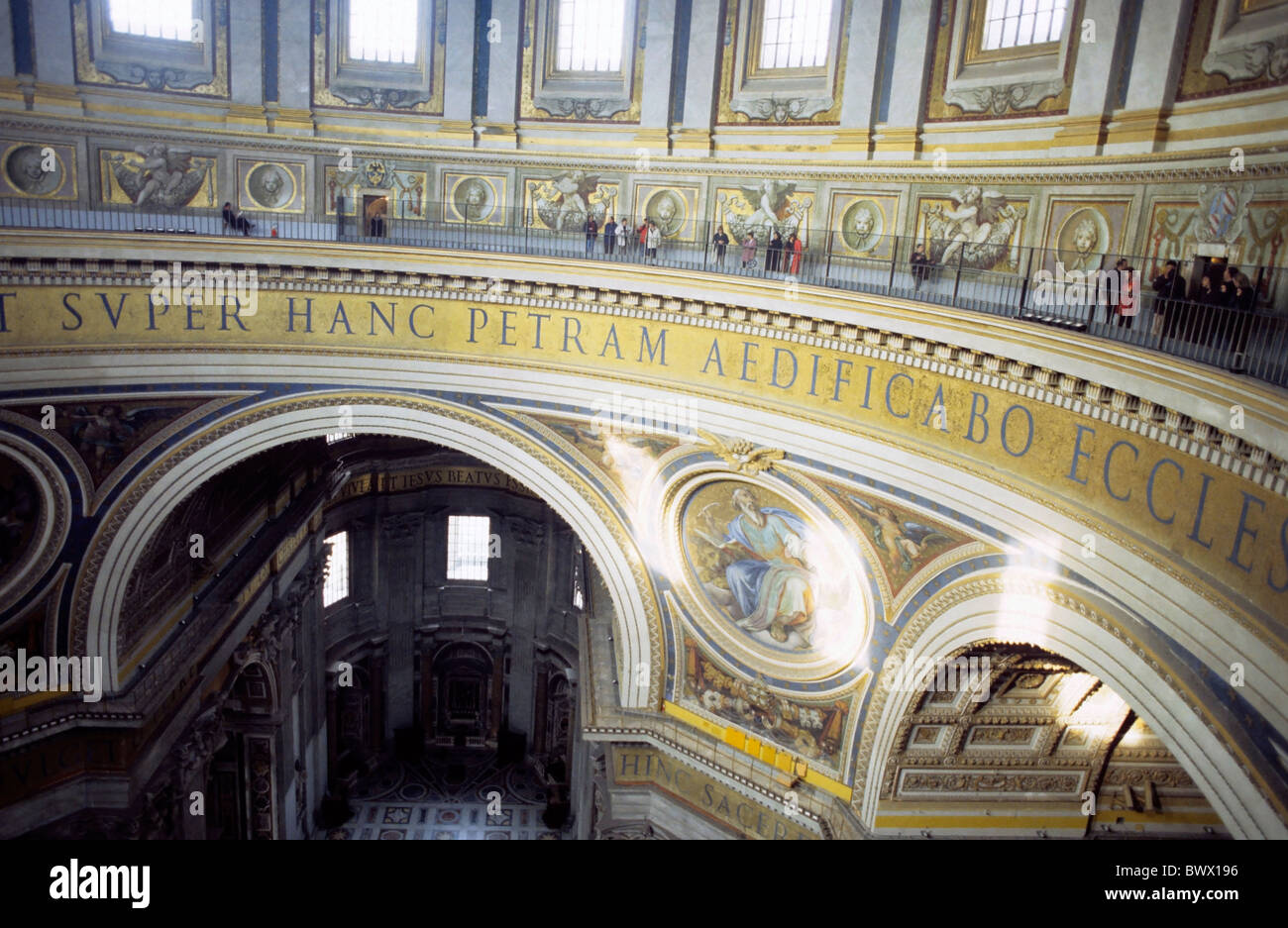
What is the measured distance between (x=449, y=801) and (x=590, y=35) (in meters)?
16.6

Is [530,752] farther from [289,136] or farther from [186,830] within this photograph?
[289,136]

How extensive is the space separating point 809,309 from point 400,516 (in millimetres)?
14156

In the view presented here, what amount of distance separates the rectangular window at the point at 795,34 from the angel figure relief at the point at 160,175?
28.8 ft

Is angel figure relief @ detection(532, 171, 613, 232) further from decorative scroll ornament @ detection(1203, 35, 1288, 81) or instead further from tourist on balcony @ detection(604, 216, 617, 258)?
decorative scroll ornament @ detection(1203, 35, 1288, 81)

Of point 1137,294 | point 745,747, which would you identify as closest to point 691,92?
point 1137,294

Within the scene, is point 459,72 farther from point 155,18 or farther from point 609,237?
point 155,18

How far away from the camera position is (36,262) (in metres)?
12.7

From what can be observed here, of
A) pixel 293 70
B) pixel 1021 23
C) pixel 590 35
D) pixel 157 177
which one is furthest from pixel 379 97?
pixel 1021 23

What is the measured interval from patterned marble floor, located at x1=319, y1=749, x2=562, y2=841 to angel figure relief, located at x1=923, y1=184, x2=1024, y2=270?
48.1 feet

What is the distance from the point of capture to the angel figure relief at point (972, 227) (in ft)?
36.9

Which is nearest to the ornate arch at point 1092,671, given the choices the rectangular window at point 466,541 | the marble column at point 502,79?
the marble column at point 502,79

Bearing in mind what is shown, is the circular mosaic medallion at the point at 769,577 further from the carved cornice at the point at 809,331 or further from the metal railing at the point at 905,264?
the metal railing at the point at 905,264

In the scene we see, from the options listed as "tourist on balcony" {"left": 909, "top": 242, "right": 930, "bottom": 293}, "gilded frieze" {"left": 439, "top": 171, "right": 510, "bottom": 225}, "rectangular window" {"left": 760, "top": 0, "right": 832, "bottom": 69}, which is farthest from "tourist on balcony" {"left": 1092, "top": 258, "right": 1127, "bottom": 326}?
Result: "gilded frieze" {"left": 439, "top": 171, "right": 510, "bottom": 225}

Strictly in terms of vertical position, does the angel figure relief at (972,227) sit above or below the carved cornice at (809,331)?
above
